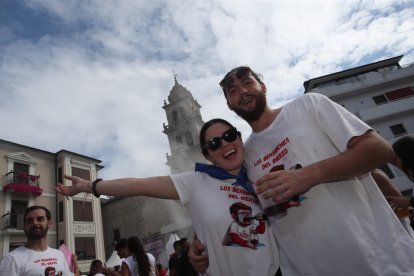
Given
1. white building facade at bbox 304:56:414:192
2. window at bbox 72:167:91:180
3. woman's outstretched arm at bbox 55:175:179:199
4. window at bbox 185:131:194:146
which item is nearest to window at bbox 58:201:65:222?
window at bbox 72:167:91:180

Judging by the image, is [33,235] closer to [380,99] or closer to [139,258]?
[139,258]

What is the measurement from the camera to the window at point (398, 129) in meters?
26.3

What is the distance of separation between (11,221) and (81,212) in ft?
17.2

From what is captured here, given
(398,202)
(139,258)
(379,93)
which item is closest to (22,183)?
(139,258)

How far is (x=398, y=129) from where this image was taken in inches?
1045

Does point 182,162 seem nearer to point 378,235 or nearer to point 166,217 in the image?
point 166,217

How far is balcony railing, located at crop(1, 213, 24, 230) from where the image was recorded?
751 inches

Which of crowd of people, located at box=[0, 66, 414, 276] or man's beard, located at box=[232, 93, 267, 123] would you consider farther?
man's beard, located at box=[232, 93, 267, 123]

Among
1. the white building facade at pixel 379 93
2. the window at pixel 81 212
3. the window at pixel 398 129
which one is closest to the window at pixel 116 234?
the window at pixel 81 212

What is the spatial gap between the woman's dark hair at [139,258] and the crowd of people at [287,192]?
3.36 m

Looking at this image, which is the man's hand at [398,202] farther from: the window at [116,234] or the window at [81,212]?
the window at [116,234]

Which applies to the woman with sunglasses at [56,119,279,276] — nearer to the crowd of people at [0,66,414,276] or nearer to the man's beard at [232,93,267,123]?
the crowd of people at [0,66,414,276]

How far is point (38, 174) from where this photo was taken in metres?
23.2

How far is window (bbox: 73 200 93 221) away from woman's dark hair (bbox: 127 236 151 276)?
65.7ft
